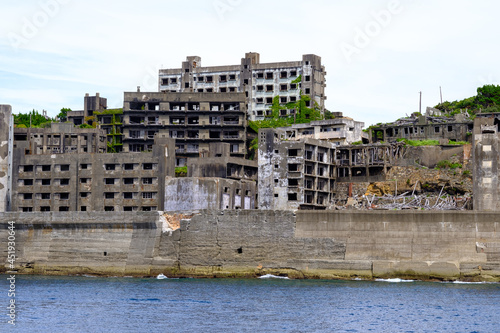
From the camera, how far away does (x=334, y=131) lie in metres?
91.2

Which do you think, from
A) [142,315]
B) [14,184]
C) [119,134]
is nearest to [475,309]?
[142,315]

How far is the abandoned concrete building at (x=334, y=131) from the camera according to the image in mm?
90812

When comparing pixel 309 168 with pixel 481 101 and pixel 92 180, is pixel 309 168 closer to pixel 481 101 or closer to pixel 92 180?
pixel 92 180

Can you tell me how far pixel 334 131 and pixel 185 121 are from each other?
16.4m

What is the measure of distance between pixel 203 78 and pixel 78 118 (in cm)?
1690

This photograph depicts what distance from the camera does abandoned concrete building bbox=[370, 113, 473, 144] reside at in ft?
284

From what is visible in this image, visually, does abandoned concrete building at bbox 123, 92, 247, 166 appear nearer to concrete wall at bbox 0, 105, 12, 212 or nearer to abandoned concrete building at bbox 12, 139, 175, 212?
abandoned concrete building at bbox 12, 139, 175, 212

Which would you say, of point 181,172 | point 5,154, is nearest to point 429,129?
point 181,172

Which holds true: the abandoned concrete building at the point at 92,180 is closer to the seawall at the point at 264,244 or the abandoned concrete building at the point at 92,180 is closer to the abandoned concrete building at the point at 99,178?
the abandoned concrete building at the point at 99,178

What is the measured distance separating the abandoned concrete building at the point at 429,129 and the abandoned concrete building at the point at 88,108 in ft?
119

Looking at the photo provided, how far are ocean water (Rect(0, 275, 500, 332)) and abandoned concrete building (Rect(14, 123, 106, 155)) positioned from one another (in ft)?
114

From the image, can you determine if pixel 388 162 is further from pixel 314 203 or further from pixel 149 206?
pixel 149 206

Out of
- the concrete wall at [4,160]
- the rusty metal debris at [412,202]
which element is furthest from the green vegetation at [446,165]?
the concrete wall at [4,160]

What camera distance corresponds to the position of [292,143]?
266 ft
